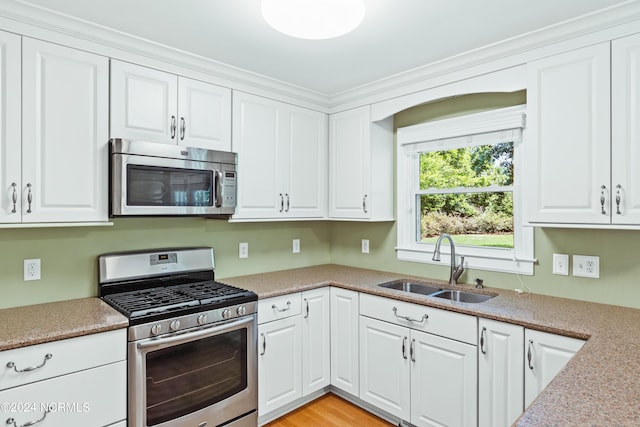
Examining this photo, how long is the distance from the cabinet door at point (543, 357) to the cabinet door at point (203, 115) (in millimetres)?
2116

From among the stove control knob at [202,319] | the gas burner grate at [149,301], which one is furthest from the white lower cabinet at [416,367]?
the gas burner grate at [149,301]

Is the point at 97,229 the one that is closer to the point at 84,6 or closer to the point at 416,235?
the point at 84,6

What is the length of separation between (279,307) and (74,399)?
117cm

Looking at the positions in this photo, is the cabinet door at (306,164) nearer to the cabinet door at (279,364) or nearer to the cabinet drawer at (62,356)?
the cabinet door at (279,364)

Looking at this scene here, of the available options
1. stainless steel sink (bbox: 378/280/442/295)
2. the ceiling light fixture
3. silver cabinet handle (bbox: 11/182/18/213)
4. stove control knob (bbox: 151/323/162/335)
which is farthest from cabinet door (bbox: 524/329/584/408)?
silver cabinet handle (bbox: 11/182/18/213)

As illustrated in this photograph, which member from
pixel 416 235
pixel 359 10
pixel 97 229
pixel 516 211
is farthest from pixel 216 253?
pixel 516 211

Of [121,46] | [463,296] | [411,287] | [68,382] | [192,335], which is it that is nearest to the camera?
[68,382]

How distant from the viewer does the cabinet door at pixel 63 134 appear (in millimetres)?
1855

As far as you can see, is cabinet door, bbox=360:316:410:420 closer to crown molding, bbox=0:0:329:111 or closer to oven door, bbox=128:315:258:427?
oven door, bbox=128:315:258:427

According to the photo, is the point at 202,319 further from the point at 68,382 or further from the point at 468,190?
the point at 468,190

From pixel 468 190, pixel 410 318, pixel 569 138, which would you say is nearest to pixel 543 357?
pixel 410 318

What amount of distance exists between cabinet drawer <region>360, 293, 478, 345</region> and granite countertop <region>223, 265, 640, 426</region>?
46mm

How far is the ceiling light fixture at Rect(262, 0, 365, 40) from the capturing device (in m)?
1.54

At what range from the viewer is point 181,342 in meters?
1.96
